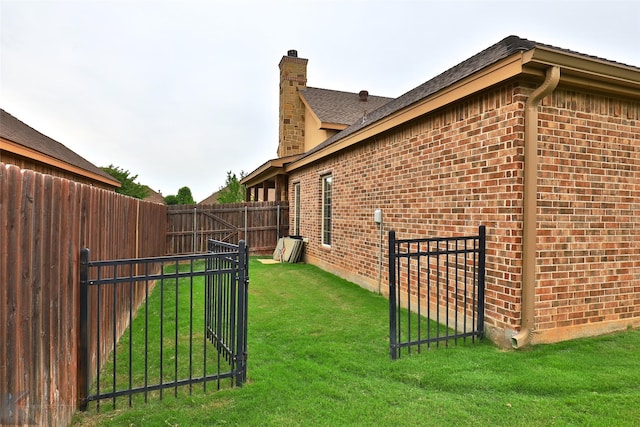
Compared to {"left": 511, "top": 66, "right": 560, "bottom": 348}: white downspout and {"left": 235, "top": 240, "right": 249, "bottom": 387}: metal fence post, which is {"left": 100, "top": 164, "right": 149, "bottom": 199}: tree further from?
{"left": 511, "top": 66, "right": 560, "bottom": 348}: white downspout

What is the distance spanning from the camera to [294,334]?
4402 mm

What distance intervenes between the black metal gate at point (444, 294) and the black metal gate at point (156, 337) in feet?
5.00

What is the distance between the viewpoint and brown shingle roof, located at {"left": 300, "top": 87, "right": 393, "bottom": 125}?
1460 centimetres

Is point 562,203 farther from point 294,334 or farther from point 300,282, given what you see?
point 300,282

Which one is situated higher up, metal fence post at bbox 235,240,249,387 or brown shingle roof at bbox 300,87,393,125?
brown shingle roof at bbox 300,87,393,125

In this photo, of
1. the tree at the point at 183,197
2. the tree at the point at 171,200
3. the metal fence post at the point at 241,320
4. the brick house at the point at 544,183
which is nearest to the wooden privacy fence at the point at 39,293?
the metal fence post at the point at 241,320

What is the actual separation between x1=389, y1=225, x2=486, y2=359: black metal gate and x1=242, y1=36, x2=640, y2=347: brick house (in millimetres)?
156

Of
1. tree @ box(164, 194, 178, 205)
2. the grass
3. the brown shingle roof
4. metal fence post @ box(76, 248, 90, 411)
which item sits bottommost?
the grass

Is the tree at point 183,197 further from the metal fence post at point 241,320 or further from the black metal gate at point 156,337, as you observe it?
the metal fence post at point 241,320

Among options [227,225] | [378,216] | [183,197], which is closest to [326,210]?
[378,216]

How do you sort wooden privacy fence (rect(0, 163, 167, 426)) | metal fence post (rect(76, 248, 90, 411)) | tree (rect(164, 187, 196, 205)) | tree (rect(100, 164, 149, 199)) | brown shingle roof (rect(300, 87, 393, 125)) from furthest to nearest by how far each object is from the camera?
tree (rect(164, 187, 196, 205))
tree (rect(100, 164, 149, 199))
brown shingle roof (rect(300, 87, 393, 125))
metal fence post (rect(76, 248, 90, 411))
wooden privacy fence (rect(0, 163, 167, 426))

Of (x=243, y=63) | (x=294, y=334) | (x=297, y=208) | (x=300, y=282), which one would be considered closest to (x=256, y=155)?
(x=243, y=63)

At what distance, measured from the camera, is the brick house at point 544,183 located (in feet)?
12.2

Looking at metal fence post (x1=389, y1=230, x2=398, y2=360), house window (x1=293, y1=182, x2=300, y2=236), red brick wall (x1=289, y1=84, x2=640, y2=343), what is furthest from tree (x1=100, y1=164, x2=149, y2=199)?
metal fence post (x1=389, y1=230, x2=398, y2=360)
